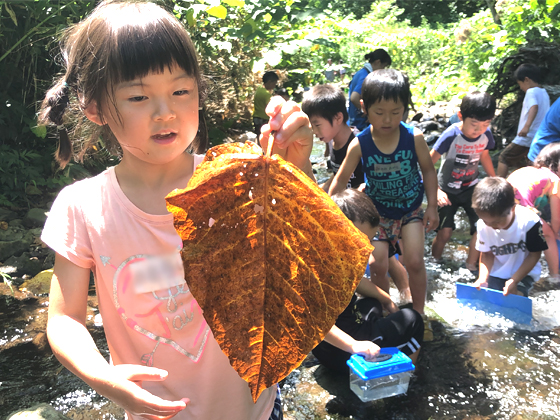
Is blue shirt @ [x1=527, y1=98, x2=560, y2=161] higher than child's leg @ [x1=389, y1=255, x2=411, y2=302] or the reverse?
higher

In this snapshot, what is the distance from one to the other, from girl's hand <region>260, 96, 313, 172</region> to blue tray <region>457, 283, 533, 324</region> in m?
2.58

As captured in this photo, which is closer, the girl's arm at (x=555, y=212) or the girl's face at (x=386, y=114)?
the girl's face at (x=386, y=114)

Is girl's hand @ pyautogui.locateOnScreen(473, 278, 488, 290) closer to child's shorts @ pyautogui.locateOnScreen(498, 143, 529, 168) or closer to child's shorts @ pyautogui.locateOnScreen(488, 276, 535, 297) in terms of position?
child's shorts @ pyautogui.locateOnScreen(488, 276, 535, 297)

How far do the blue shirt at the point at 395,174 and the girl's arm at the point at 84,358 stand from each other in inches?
95.5

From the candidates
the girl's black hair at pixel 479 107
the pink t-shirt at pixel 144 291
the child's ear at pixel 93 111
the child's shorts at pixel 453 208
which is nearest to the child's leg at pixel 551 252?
the child's shorts at pixel 453 208

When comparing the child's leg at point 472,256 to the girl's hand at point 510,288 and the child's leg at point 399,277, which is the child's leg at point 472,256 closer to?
the girl's hand at point 510,288

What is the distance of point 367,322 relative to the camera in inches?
106

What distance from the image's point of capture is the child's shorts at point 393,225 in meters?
3.30

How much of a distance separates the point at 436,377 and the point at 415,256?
0.78 m

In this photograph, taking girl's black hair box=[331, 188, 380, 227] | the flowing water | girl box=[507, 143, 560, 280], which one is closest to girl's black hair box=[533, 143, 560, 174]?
girl box=[507, 143, 560, 280]

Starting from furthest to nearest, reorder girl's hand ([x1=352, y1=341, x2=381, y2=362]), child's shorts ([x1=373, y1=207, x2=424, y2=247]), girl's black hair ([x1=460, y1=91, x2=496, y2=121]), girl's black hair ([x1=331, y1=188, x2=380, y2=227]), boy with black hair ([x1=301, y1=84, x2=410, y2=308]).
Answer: girl's black hair ([x1=460, y1=91, x2=496, y2=121]) < boy with black hair ([x1=301, y1=84, x2=410, y2=308]) < child's shorts ([x1=373, y1=207, x2=424, y2=247]) < girl's black hair ([x1=331, y1=188, x2=380, y2=227]) < girl's hand ([x1=352, y1=341, x2=381, y2=362])

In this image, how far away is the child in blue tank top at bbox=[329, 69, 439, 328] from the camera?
322 centimetres

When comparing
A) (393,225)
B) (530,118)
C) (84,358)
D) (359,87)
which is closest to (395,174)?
(393,225)

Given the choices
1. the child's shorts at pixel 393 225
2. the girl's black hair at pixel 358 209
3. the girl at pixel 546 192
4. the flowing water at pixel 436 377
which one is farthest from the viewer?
the girl at pixel 546 192
